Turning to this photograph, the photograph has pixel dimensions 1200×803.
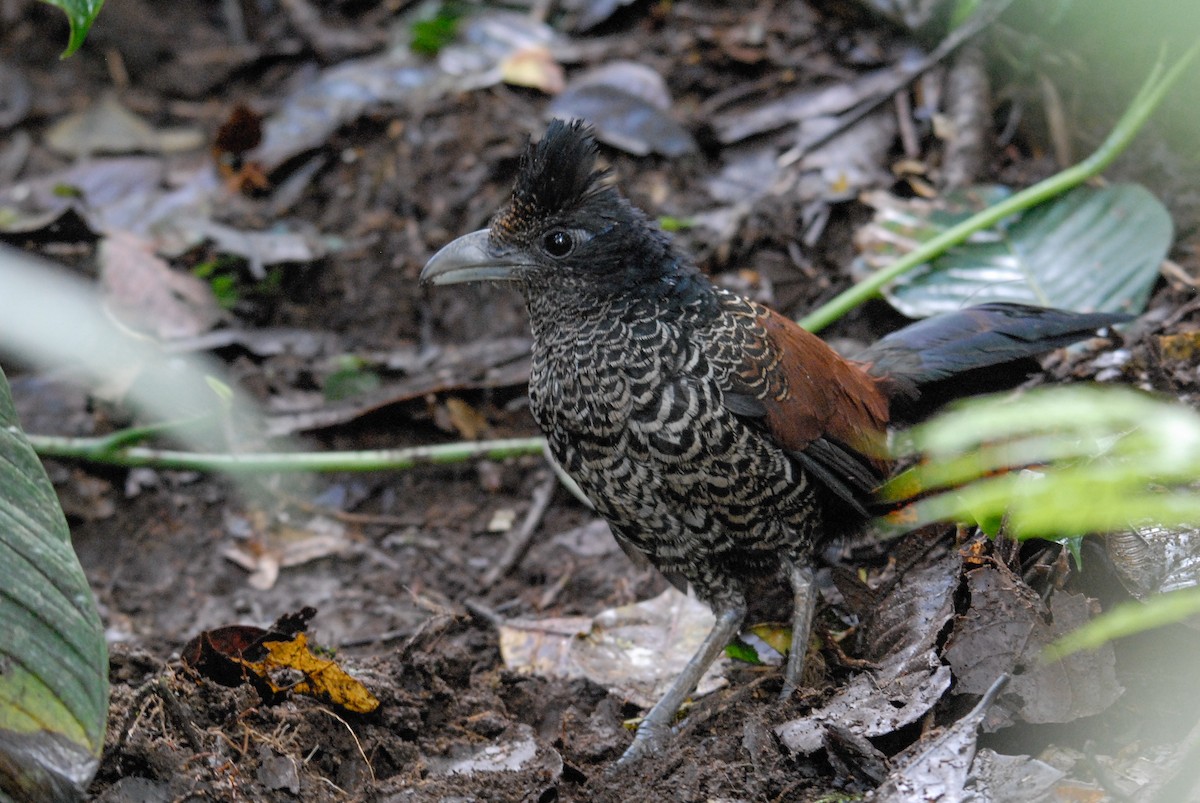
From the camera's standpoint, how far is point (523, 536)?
4621 millimetres

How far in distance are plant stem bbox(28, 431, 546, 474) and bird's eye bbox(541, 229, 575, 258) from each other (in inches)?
54.7

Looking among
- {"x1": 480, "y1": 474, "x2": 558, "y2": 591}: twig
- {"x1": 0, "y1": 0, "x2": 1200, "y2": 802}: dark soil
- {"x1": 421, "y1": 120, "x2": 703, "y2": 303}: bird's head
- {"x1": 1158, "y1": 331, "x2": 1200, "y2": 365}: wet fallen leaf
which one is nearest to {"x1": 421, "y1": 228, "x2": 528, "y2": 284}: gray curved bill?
{"x1": 421, "y1": 120, "x2": 703, "y2": 303}: bird's head

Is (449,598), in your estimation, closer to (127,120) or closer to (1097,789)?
(1097,789)

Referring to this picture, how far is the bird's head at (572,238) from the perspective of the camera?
131 inches

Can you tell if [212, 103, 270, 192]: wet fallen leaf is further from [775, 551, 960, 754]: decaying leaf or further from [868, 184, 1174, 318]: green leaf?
[775, 551, 960, 754]: decaying leaf

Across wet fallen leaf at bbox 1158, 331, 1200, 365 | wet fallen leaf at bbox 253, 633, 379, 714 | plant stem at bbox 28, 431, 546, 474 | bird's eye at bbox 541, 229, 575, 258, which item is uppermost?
bird's eye at bbox 541, 229, 575, 258

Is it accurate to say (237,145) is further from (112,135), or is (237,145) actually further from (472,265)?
(472,265)

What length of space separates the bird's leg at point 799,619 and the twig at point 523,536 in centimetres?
145

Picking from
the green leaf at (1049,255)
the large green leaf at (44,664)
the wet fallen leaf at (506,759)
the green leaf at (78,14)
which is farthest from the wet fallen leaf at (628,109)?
the large green leaf at (44,664)

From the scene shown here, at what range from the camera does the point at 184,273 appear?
18.6ft

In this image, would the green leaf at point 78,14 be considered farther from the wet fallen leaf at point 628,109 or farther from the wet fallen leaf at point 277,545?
the wet fallen leaf at point 628,109

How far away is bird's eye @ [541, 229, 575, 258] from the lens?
337 centimetres

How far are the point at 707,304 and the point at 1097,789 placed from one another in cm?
166

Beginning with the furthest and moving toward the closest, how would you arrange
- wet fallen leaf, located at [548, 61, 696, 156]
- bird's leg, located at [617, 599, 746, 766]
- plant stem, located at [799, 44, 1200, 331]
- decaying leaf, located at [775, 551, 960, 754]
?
wet fallen leaf, located at [548, 61, 696, 156]
plant stem, located at [799, 44, 1200, 331]
bird's leg, located at [617, 599, 746, 766]
decaying leaf, located at [775, 551, 960, 754]
